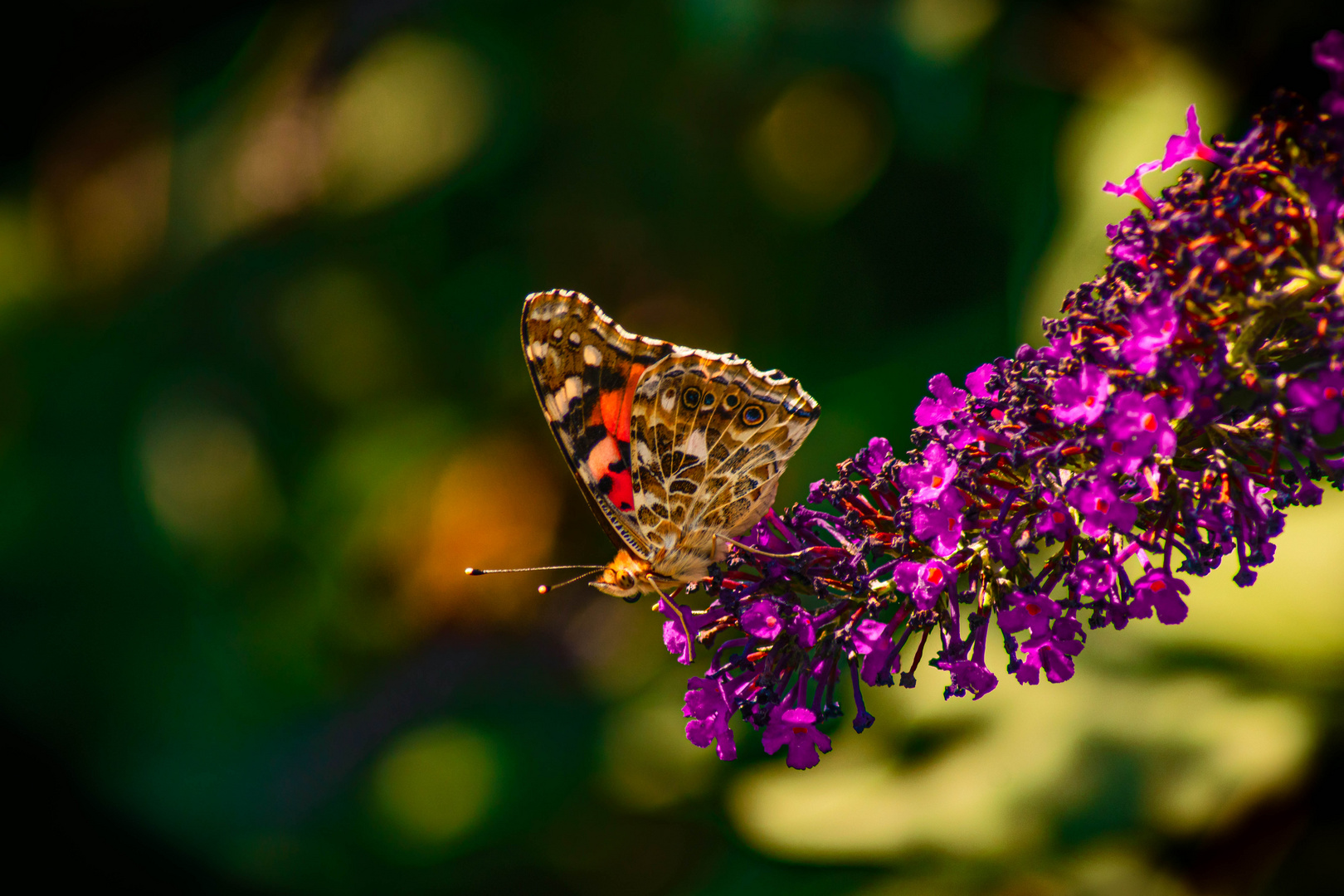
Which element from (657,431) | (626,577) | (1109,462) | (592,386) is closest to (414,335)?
(592,386)

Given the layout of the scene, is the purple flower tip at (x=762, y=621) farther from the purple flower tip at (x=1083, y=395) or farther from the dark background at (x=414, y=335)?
the dark background at (x=414, y=335)

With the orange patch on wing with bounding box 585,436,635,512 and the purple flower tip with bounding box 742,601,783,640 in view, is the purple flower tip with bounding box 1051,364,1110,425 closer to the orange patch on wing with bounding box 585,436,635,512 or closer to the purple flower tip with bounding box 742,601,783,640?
the purple flower tip with bounding box 742,601,783,640

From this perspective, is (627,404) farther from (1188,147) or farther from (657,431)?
(1188,147)

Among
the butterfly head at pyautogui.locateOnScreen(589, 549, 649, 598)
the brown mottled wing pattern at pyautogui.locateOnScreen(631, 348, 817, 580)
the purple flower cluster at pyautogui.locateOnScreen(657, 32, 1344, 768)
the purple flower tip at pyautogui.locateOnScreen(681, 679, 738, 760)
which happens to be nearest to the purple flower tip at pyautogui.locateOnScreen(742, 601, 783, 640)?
the purple flower cluster at pyautogui.locateOnScreen(657, 32, 1344, 768)

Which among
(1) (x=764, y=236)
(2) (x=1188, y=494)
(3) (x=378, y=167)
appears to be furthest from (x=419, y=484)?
(2) (x=1188, y=494)

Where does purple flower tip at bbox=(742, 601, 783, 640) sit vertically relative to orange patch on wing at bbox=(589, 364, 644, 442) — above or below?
below

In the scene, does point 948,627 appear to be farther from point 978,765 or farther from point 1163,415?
point 978,765

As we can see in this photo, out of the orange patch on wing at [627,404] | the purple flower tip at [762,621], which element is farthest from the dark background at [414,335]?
the purple flower tip at [762,621]
